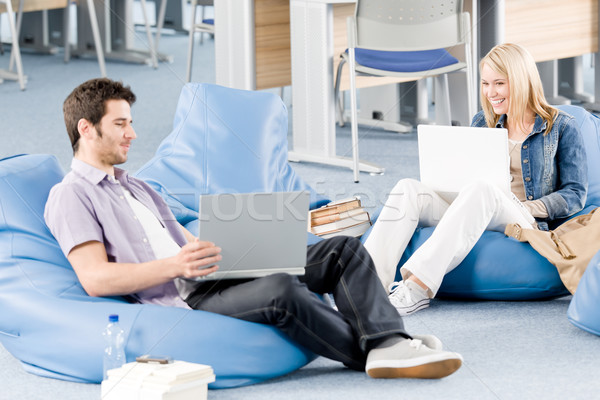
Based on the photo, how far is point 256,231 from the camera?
2.23 m

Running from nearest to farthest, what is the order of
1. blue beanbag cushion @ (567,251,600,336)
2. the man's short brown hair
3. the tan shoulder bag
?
the man's short brown hair
blue beanbag cushion @ (567,251,600,336)
the tan shoulder bag

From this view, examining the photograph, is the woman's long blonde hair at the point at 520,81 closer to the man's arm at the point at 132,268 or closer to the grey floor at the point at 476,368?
the grey floor at the point at 476,368

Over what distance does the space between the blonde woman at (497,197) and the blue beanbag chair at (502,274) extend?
2.1 inches

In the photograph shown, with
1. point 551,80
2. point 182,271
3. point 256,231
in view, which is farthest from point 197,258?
point 551,80

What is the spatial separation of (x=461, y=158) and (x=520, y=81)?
A: 34 centimetres

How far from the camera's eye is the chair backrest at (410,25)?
4.32 meters

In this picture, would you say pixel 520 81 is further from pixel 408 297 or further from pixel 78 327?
pixel 78 327

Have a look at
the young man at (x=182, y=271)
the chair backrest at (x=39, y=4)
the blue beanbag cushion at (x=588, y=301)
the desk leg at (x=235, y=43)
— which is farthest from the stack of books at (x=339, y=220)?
the chair backrest at (x=39, y=4)

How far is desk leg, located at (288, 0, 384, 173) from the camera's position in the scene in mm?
4648

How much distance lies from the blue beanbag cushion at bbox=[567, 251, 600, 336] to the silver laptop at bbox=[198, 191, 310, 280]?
823 mm

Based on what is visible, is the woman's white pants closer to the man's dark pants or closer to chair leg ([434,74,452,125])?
the man's dark pants

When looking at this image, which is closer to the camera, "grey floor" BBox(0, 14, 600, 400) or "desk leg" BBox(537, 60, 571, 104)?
"grey floor" BBox(0, 14, 600, 400)

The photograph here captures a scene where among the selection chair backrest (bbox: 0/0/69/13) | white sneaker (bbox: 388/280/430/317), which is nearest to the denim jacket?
white sneaker (bbox: 388/280/430/317)

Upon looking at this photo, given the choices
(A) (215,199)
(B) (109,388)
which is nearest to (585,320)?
(A) (215,199)
